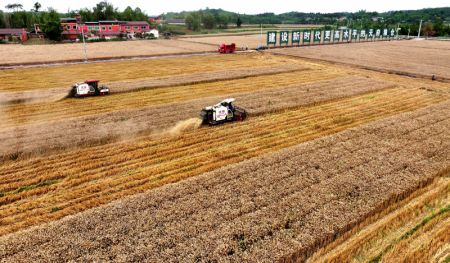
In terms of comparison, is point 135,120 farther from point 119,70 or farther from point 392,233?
point 119,70

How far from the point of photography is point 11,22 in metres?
154

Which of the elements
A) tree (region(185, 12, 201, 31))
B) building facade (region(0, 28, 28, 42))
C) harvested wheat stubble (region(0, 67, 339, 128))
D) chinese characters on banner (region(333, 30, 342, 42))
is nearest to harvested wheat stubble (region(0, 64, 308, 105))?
harvested wheat stubble (region(0, 67, 339, 128))

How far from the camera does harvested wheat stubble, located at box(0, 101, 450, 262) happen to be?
11.3 meters

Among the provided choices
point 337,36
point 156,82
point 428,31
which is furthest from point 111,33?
point 428,31

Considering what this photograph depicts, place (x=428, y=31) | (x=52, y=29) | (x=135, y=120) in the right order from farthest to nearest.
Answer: (x=428, y=31)
(x=52, y=29)
(x=135, y=120)

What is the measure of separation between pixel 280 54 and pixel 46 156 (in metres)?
54.7

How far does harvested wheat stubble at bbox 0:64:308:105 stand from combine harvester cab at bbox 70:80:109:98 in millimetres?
1115

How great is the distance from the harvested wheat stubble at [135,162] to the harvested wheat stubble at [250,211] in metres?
1.00

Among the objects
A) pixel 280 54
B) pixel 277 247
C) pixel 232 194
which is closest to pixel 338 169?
pixel 232 194

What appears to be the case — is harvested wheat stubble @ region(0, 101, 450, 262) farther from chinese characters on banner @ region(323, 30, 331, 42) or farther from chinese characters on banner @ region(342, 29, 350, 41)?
chinese characters on banner @ region(342, 29, 350, 41)

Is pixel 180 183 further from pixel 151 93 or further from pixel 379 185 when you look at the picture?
pixel 151 93

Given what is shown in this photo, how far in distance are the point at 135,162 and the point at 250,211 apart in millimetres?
7539

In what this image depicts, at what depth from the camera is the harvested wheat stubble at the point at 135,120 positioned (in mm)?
20781

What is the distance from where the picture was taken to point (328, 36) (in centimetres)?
9362
